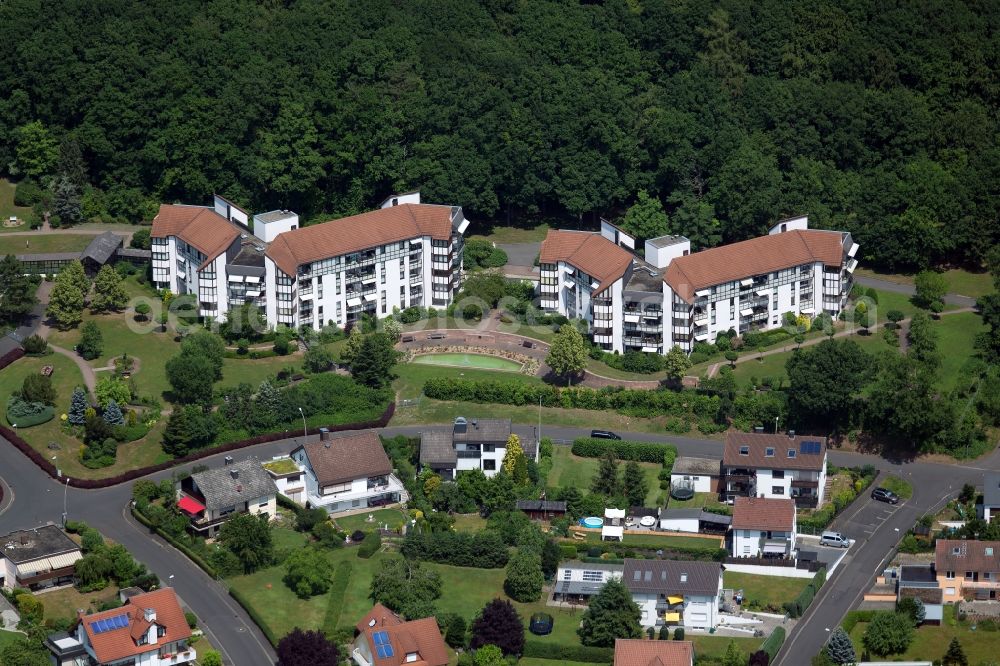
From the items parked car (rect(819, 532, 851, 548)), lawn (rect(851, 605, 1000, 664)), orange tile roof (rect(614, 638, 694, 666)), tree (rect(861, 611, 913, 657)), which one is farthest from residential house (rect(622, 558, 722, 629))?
parked car (rect(819, 532, 851, 548))

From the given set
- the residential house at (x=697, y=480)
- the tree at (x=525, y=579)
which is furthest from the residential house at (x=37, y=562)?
the residential house at (x=697, y=480)

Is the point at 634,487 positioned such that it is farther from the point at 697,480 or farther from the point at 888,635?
the point at 888,635

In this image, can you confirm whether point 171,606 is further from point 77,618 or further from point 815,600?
point 815,600

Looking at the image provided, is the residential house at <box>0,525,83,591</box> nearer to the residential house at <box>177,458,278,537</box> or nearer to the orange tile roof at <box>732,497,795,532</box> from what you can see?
the residential house at <box>177,458,278,537</box>

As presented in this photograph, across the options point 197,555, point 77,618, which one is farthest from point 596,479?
point 77,618

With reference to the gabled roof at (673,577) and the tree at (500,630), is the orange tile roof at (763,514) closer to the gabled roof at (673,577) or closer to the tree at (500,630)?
the gabled roof at (673,577)
